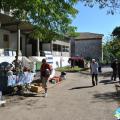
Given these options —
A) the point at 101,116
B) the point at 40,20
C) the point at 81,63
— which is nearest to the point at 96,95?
the point at 40,20

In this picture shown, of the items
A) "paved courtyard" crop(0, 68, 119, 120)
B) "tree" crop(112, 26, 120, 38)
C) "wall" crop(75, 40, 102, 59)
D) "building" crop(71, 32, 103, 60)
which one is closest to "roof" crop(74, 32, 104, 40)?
"building" crop(71, 32, 103, 60)

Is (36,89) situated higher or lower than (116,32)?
lower

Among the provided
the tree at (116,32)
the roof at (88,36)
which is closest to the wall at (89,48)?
the roof at (88,36)

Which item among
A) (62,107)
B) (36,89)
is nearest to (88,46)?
(36,89)

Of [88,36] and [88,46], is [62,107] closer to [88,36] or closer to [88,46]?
[88,46]

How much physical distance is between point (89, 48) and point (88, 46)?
1.56m

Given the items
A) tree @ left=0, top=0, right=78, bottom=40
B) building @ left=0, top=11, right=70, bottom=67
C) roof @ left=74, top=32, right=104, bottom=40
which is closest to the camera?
tree @ left=0, top=0, right=78, bottom=40

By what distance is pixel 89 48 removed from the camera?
10681 cm

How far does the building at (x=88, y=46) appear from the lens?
105 metres

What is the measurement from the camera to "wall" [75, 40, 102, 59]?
106m

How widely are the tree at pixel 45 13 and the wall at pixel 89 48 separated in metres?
81.0

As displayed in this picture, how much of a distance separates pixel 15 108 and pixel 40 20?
715cm

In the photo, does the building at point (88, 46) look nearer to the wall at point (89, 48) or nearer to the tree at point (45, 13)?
the wall at point (89, 48)

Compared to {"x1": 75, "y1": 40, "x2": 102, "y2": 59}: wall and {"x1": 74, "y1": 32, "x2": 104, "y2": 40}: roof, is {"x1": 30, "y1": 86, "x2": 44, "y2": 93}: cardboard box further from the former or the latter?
{"x1": 74, "y1": 32, "x2": 104, "y2": 40}: roof
